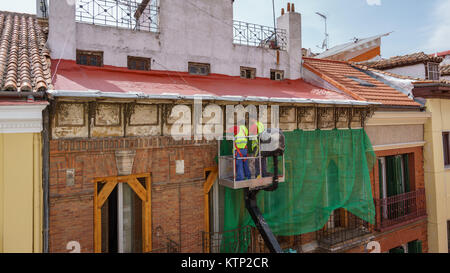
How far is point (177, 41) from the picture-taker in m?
8.73

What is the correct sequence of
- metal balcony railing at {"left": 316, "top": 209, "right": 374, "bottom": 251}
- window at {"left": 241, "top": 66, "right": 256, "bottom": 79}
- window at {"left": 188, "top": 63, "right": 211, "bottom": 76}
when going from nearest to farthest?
metal balcony railing at {"left": 316, "top": 209, "right": 374, "bottom": 251}, window at {"left": 188, "top": 63, "right": 211, "bottom": 76}, window at {"left": 241, "top": 66, "right": 256, "bottom": 79}

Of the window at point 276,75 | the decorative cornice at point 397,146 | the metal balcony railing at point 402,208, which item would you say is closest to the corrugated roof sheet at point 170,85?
the window at point 276,75

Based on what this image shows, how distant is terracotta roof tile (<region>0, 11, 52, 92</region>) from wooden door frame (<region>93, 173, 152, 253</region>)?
2.28 meters

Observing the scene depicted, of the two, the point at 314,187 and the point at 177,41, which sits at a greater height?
the point at 177,41

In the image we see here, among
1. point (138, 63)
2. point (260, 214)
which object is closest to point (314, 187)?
point (260, 214)

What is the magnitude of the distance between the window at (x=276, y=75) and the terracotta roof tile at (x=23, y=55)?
7.13 meters

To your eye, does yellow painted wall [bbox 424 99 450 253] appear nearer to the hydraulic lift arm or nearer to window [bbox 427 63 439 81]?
window [bbox 427 63 439 81]

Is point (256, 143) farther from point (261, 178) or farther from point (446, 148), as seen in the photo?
point (446, 148)

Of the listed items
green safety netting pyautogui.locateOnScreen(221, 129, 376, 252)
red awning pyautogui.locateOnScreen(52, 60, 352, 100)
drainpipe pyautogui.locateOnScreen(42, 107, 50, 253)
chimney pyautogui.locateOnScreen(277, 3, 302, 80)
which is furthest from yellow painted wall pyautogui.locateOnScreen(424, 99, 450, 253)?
drainpipe pyautogui.locateOnScreen(42, 107, 50, 253)

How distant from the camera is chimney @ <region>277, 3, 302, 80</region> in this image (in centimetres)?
1118

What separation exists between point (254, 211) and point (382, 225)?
5.88 meters

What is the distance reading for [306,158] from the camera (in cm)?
841

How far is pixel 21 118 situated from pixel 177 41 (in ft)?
16.0

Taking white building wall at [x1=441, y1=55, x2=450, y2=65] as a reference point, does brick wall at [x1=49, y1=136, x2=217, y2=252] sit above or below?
below
